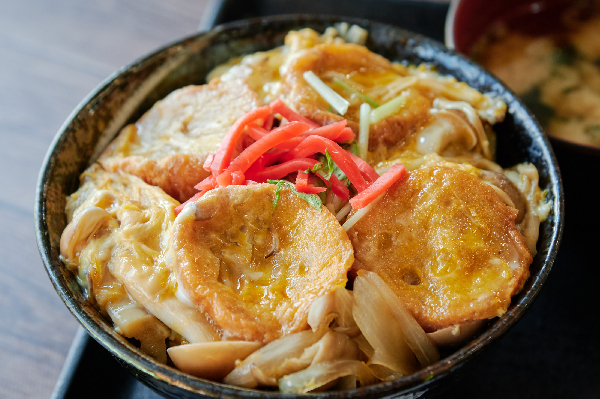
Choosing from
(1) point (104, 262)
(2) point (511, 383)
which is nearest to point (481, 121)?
(2) point (511, 383)

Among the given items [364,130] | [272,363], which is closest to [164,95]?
[364,130]

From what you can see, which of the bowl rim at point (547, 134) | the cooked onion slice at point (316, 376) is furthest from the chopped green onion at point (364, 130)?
the cooked onion slice at point (316, 376)

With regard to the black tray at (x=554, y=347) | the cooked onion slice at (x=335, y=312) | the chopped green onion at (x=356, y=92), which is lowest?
the black tray at (x=554, y=347)

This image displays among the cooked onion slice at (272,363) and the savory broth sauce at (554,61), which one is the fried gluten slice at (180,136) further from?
the savory broth sauce at (554,61)

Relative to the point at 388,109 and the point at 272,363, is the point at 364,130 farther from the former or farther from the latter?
the point at 272,363

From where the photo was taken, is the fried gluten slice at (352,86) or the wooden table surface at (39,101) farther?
the wooden table surface at (39,101)

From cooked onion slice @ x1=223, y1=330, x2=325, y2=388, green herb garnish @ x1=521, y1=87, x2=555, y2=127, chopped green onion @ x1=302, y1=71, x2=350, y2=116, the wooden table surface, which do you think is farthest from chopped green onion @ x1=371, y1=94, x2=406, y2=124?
the wooden table surface

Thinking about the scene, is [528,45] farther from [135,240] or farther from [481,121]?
[135,240]

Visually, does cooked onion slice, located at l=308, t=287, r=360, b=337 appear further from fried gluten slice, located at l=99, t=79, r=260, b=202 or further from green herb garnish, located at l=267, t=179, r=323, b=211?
fried gluten slice, located at l=99, t=79, r=260, b=202
